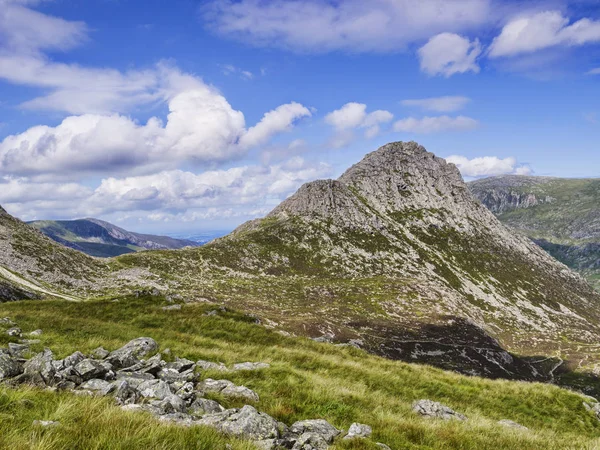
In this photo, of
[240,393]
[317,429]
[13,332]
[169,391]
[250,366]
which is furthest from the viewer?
[13,332]

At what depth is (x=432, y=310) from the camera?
114 m

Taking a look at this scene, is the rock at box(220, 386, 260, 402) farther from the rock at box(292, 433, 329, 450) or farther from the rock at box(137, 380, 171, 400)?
the rock at box(292, 433, 329, 450)

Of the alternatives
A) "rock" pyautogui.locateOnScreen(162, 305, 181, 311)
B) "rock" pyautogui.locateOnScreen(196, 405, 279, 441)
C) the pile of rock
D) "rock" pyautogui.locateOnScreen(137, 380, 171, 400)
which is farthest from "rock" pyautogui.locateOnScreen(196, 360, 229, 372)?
"rock" pyautogui.locateOnScreen(162, 305, 181, 311)

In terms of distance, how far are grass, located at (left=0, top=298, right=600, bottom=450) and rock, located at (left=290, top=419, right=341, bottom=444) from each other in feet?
2.95

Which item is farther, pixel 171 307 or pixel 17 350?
pixel 171 307

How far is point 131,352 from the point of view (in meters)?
16.0

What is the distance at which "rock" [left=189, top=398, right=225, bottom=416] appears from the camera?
10.4 m

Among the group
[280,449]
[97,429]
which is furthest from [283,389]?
[97,429]

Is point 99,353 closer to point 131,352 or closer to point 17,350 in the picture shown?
point 131,352

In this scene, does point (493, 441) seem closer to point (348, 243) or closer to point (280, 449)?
point (280, 449)

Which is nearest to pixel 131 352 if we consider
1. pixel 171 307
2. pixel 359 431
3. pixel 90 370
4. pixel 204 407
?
pixel 90 370

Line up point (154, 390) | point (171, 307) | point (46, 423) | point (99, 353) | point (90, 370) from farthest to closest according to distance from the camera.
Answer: point (171, 307) → point (99, 353) → point (90, 370) → point (154, 390) → point (46, 423)

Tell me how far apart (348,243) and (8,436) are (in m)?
192

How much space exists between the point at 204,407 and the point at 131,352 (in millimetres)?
7179
